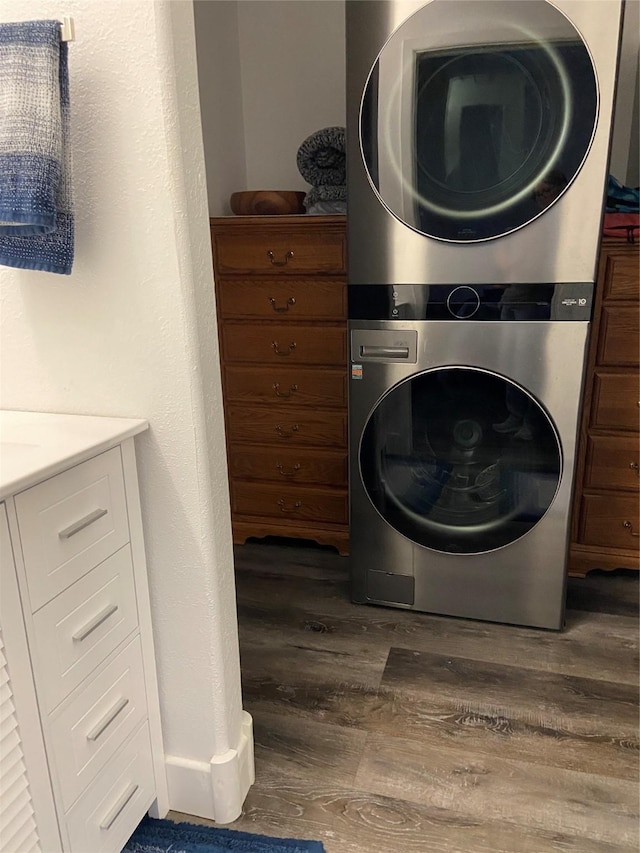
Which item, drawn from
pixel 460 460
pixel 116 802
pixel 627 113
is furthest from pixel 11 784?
pixel 627 113

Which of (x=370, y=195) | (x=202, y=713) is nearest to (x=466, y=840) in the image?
(x=202, y=713)

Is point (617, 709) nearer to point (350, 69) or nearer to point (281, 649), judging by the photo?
point (281, 649)

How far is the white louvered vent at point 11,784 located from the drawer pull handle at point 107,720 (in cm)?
14

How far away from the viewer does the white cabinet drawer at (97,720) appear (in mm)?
1036

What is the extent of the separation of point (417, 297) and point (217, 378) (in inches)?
28.8

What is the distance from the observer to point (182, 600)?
1.23m

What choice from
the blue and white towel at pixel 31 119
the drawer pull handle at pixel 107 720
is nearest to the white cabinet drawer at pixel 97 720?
the drawer pull handle at pixel 107 720

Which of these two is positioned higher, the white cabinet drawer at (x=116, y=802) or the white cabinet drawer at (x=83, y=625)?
the white cabinet drawer at (x=83, y=625)

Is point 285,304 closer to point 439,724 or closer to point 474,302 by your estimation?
point 474,302

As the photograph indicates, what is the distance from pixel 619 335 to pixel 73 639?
1.65 metres

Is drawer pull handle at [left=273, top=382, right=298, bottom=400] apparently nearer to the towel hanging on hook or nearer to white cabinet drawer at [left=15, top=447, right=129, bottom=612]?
white cabinet drawer at [left=15, top=447, right=129, bottom=612]

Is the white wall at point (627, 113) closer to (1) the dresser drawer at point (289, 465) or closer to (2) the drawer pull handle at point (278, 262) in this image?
(2) the drawer pull handle at point (278, 262)

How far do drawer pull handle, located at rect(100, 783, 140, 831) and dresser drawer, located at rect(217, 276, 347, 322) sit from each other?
1438 millimetres

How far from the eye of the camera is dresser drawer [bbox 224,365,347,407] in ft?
7.23
